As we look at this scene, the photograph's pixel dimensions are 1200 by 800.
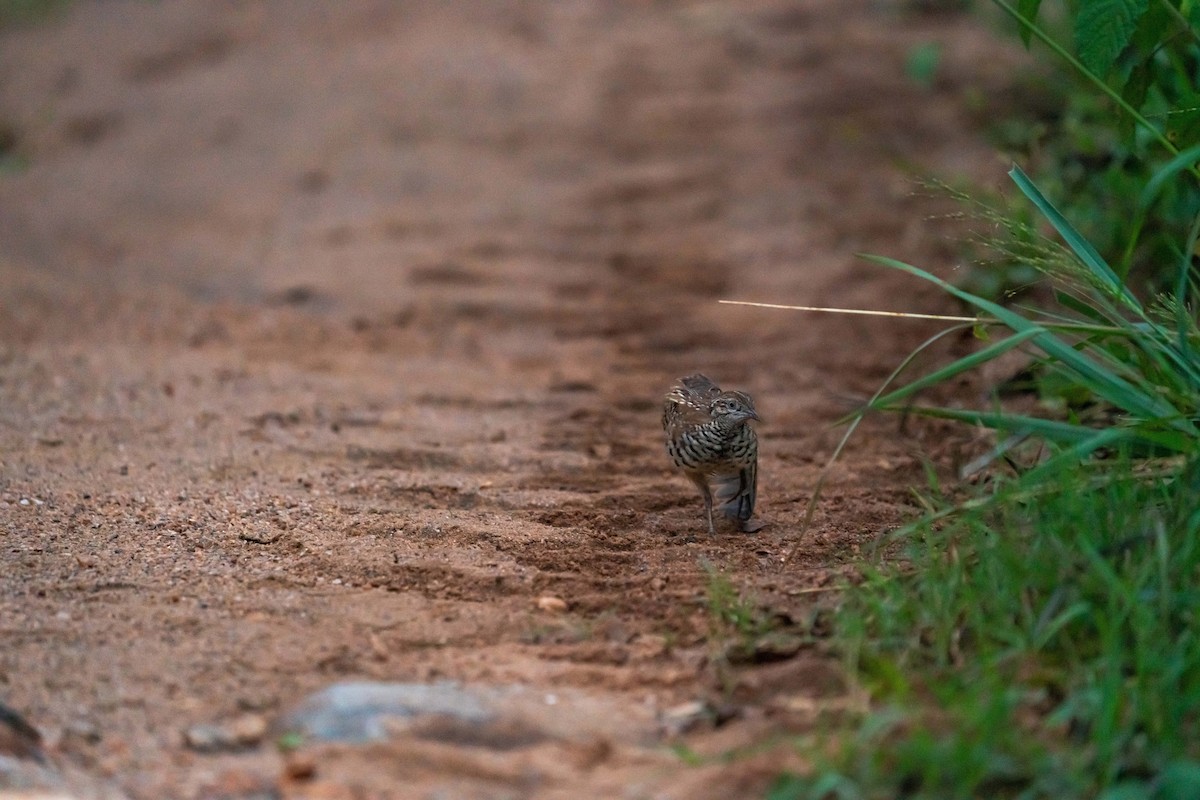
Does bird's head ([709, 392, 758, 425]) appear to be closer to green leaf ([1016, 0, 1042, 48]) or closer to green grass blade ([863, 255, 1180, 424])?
green grass blade ([863, 255, 1180, 424])

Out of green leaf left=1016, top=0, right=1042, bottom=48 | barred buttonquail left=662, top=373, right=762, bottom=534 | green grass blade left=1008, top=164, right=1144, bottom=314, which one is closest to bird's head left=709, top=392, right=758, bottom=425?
barred buttonquail left=662, top=373, right=762, bottom=534

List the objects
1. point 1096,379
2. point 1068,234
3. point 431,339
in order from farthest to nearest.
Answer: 1. point 431,339
2. point 1068,234
3. point 1096,379

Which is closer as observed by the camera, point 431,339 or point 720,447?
point 720,447

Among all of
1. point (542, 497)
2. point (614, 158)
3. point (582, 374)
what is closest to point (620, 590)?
point (542, 497)

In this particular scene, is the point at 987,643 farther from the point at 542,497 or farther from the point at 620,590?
the point at 542,497

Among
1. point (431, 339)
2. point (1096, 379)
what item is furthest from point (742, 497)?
point (431, 339)

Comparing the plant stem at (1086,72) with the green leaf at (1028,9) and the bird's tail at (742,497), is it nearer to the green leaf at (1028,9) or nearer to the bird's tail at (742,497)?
the green leaf at (1028,9)

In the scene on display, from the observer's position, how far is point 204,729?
3.16m

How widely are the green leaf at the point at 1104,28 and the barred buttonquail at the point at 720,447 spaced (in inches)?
60.6

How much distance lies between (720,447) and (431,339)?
3.38m

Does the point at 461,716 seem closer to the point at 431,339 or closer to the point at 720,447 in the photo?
the point at 720,447

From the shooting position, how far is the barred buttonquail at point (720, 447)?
4.54 meters

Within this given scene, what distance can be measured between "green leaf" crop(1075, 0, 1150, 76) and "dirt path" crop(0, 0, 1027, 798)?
65 cm

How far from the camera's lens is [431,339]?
7.59 metres
